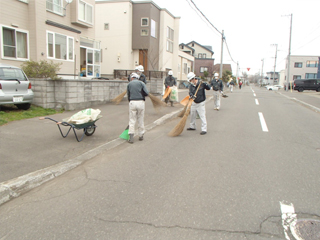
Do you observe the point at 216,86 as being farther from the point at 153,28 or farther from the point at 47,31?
the point at 153,28

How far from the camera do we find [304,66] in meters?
67.7

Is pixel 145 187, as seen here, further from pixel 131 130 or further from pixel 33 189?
pixel 131 130

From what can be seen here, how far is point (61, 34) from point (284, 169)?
613 inches

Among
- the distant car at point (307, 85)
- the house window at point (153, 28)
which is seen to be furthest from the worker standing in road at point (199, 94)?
the distant car at point (307, 85)

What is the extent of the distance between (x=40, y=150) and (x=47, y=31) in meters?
11.8

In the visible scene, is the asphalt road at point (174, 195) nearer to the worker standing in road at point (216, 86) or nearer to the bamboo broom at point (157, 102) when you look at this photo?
the bamboo broom at point (157, 102)

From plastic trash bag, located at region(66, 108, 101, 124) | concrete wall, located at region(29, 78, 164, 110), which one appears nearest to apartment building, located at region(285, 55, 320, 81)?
concrete wall, located at region(29, 78, 164, 110)

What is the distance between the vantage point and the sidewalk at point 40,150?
14.4 feet

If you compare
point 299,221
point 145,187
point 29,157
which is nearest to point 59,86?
point 29,157

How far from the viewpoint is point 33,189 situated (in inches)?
171

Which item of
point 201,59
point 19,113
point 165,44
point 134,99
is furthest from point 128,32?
point 201,59

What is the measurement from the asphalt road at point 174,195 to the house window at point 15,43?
34.5 feet

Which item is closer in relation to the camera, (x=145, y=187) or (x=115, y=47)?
(x=145, y=187)

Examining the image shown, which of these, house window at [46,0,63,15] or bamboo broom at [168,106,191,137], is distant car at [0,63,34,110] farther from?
house window at [46,0,63,15]
